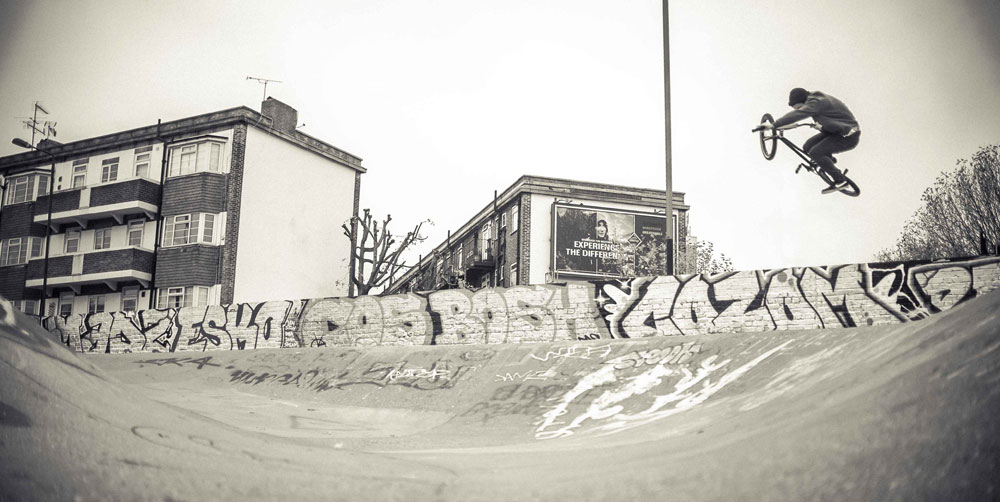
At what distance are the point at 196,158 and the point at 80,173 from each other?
870 centimetres

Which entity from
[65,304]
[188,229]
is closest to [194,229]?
[188,229]

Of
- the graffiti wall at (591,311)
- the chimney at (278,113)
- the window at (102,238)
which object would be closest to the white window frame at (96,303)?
the window at (102,238)

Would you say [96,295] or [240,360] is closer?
[240,360]

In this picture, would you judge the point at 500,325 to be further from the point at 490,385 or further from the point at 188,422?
the point at 188,422

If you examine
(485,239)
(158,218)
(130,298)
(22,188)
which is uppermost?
(22,188)

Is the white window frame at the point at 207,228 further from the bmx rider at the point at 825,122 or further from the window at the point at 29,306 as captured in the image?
the bmx rider at the point at 825,122

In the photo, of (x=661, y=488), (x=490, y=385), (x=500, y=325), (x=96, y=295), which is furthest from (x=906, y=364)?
(x=96, y=295)

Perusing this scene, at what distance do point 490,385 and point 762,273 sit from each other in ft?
26.1

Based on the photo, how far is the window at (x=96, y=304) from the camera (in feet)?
132

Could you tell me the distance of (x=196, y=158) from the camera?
1561 inches

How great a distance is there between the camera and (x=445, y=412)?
1788 cm

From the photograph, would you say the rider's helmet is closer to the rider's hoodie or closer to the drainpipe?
the rider's hoodie

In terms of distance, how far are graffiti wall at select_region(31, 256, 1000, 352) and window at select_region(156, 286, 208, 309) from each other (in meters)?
6.83

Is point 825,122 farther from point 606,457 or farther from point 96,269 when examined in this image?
point 96,269
